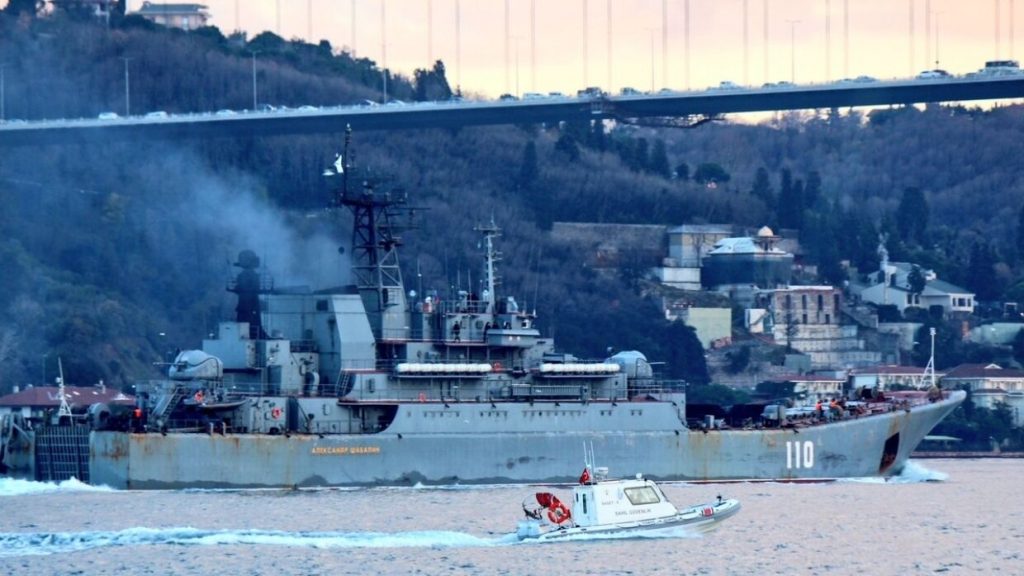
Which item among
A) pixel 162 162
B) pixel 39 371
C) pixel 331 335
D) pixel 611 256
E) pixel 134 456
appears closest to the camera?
pixel 134 456

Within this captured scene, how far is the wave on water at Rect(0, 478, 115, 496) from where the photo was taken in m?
60.1

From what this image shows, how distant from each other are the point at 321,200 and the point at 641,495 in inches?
2513

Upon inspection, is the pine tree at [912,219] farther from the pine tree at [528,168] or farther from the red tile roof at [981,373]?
the red tile roof at [981,373]

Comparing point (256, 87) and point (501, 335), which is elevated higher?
point (256, 87)

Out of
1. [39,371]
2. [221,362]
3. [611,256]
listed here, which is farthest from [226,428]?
[611,256]

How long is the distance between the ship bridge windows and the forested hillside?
22754 millimetres

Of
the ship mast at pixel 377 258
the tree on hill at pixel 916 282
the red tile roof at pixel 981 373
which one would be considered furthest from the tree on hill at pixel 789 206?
the ship mast at pixel 377 258

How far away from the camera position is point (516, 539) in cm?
4978

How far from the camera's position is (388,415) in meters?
62.7

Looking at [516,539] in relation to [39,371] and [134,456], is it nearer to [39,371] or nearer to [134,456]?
[134,456]

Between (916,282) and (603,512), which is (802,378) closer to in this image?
(916,282)

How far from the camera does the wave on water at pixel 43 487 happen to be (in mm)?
60125

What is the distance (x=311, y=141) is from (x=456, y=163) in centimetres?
1205

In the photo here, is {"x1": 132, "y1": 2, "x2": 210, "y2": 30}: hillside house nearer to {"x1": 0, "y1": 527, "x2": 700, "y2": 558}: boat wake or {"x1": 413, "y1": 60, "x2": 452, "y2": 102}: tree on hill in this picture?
{"x1": 413, "y1": 60, "x2": 452, "y2": 102}: tree on hill
